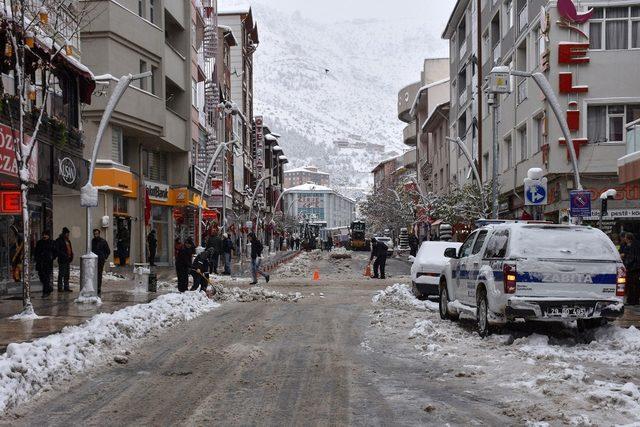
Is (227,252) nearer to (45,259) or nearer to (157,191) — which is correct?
(157,191)

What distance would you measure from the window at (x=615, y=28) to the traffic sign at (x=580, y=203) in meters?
13.8

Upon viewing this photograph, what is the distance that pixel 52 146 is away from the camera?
21.8 m

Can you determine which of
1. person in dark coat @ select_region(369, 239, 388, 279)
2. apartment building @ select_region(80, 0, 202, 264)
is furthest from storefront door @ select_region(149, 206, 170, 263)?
person in dark coat @ select_region(369, 239, 388, 279)

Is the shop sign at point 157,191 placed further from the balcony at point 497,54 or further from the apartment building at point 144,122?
the balcony at point 497,54

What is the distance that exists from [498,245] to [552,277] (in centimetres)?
116

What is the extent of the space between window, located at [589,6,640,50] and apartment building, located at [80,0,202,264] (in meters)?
18.9

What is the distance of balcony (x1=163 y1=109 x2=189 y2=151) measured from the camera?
40.2 meters

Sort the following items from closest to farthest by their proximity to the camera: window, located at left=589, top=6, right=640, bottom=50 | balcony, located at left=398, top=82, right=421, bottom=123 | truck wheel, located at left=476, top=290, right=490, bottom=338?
1. truck wheel, located at left=476, top=290, right=490, bottom=338
2. window, located at left=589, top=6, right=640, bottom=50
3. balcony, located at left=398, top=82, right=421, bottom=123

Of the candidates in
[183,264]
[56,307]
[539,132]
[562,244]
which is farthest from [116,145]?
[562,244]

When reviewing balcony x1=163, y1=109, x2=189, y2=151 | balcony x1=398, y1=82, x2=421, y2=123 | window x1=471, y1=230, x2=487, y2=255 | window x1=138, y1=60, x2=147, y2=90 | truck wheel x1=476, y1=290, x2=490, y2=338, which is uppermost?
balcony x1=398, y1=82, x2=421, y2=123

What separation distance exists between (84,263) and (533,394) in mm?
12514

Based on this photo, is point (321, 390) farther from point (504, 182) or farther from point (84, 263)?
point (504, 182)

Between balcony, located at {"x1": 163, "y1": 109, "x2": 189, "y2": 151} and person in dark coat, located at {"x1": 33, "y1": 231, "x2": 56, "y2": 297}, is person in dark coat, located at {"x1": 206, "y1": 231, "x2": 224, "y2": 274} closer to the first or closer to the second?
balcony, located at {"x1": 163, "y1": 109, "x2": 189, "y2": 151}

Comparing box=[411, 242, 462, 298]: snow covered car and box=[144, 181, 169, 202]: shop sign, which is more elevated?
box=[144, 181, 169, 202]: shop sign
